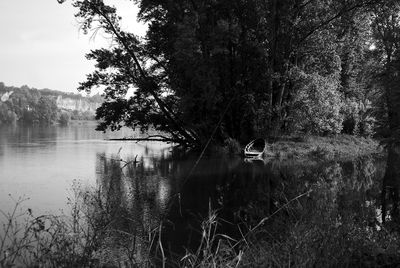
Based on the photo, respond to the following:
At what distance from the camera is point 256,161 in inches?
1115

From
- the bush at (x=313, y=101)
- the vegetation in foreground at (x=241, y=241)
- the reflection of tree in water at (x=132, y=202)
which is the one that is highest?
the bush at (x=313, y=101)

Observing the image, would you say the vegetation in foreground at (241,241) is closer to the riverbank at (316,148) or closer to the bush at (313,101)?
the riverbank at (316,148)

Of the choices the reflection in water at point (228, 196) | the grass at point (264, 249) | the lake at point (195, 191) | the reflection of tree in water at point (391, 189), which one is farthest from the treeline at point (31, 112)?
the grass at point (264, 249)

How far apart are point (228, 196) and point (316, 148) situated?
17603 millimetres

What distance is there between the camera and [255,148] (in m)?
32.4

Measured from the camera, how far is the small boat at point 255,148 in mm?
30297

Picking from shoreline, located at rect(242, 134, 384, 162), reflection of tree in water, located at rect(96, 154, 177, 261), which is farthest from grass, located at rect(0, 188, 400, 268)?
shoreline, located at rect(242, 134, 384, 162)

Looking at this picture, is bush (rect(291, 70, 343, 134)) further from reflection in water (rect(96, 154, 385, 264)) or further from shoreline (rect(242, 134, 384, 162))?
reflection in water (rect(96, 154, 385, 264))

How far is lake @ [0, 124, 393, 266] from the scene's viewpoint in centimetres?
1059

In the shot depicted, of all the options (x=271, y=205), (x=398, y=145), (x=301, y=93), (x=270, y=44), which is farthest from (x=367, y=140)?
(x=398, y=145)

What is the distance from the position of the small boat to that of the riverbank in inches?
15.6

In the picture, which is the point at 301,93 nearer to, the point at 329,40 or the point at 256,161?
the point at 329,40

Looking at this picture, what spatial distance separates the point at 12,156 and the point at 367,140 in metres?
30.6

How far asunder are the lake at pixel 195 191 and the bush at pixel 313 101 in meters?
7.98
